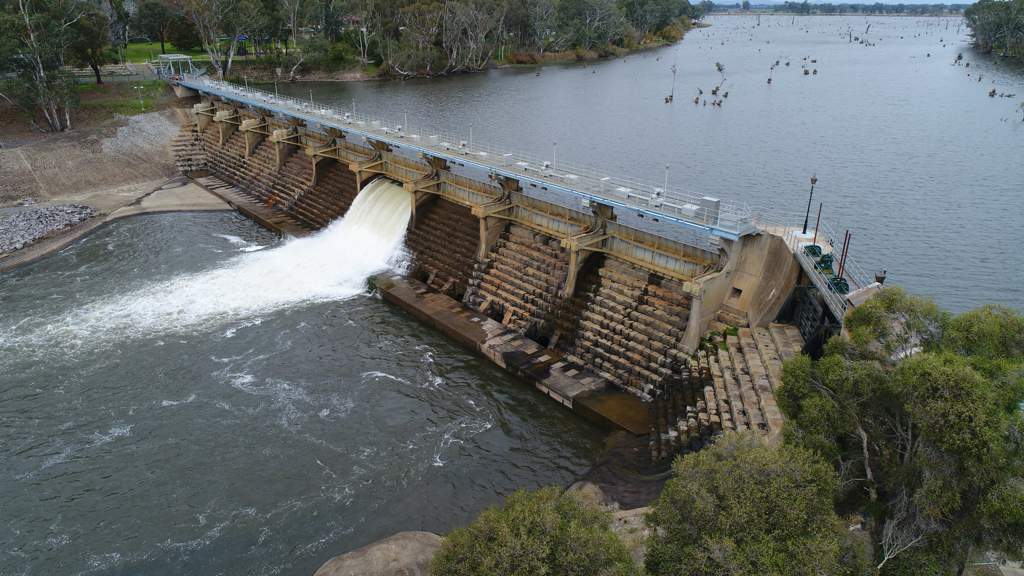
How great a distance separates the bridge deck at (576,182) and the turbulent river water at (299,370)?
5955 millimetres

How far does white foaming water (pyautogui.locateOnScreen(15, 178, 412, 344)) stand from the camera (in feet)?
124

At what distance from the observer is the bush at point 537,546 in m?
13.9

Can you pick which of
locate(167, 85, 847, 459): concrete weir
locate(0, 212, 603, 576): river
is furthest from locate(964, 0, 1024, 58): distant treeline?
locate(0, 212, 603, 576): river

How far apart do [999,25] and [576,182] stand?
161081 millimetres

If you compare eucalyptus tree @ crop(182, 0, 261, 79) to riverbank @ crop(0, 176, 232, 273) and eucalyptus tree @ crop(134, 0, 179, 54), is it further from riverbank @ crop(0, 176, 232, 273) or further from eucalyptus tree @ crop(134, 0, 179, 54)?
riverbank @ crop(0, 176, 232, 273)

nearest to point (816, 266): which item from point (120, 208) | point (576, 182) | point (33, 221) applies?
point (576, 182)

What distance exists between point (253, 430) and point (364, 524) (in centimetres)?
819

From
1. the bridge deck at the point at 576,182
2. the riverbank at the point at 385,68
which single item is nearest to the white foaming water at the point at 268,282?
the bridge deck at the point at 576,182

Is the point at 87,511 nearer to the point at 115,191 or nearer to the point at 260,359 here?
the point at 260,359

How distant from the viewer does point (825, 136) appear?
70875 mm

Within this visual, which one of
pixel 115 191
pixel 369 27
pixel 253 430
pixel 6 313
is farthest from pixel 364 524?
pixel 369 27

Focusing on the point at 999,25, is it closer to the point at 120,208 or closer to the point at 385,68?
the point at 385,68

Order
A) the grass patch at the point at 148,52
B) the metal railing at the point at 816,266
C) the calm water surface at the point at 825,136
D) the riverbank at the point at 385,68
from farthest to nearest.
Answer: the riverbank at the point at 385,68 < the grass patch at the point at 148,52 < the calm water surface at the point at 825,136 < the metal railing at the point at 816,266

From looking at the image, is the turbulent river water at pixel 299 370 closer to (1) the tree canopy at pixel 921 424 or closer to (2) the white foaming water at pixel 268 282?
(2) the white foaming water at pixel 268 282
